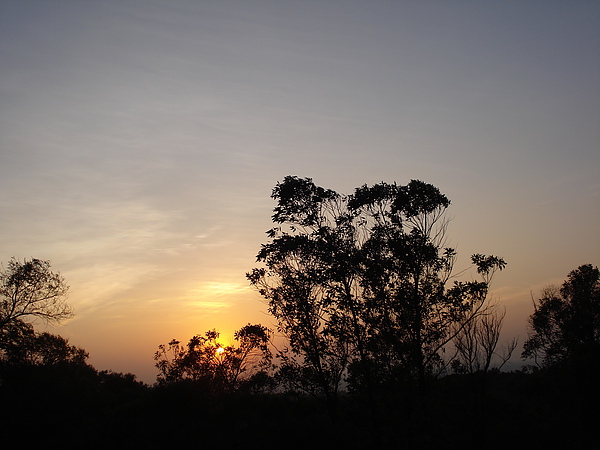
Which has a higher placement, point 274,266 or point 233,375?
point 274,266

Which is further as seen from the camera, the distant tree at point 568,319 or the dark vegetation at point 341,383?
the distant tree at point 568,319

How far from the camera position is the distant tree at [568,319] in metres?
46.8

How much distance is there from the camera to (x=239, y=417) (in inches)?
1361

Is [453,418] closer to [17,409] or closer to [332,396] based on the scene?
[332,396]

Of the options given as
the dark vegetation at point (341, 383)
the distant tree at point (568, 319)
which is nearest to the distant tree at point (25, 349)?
the dark vegetation at point (341, 383)

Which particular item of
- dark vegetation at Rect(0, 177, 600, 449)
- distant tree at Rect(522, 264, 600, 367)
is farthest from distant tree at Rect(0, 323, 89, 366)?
distant tree at Rect(522, 264, 600, 367)

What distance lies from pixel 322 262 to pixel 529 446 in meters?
17.4

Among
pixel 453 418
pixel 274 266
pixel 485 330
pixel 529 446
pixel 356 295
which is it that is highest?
pixel 274 266

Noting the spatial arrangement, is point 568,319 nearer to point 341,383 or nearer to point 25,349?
point 341,383

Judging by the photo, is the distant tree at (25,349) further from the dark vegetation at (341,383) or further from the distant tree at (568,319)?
the distant tree at (568,319)

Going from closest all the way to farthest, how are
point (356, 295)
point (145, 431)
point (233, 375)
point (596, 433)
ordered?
point (356, 295) < point (596, 433) < point (145, 431) < point (233, 375)

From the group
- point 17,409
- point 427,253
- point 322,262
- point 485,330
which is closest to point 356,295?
point 322,262

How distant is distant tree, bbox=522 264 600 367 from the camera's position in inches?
1842

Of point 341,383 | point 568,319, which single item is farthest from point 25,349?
point 568,319
